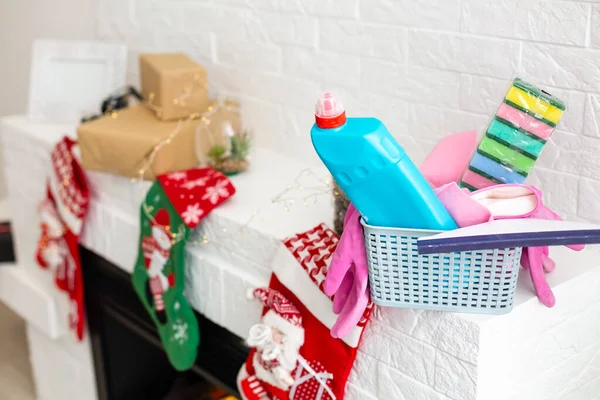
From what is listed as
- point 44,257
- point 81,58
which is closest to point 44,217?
point 44,257

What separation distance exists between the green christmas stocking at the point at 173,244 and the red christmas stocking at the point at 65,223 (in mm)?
293

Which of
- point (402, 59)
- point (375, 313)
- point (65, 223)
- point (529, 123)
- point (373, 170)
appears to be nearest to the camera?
point (373, 170)

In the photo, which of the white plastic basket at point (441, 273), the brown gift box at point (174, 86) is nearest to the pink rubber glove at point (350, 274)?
the white plastic basket at point (441, 273)

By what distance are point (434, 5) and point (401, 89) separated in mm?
177

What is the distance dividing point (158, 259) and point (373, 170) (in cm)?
75

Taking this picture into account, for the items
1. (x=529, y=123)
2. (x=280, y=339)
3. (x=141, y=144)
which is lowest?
(x=280, y=339)

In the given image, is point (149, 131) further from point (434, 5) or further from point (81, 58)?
point (434, 5)

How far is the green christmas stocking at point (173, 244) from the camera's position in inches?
58.9

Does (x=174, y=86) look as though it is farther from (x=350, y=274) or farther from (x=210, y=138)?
(x=350, y=274)

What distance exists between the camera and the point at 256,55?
177 cm

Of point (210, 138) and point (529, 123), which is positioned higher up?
point (529, 123)

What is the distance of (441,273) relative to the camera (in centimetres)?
102

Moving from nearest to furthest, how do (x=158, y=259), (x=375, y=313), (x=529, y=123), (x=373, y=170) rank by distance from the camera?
(x=373, y=170), (x=529, y=123), (x=375, y=313), (x=158, y=259)

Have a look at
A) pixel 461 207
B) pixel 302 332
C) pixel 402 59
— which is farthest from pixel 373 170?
pixel 402 59
